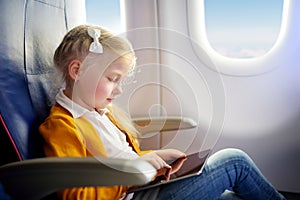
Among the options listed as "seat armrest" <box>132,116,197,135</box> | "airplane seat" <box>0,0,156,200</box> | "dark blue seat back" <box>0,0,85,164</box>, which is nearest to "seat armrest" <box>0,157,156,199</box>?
"airplane seat" <box>0,0,156,200</box>

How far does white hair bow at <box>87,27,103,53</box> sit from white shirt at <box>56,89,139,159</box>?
16cm

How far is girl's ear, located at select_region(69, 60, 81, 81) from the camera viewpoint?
997 millimetres

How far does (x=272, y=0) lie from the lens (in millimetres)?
1558

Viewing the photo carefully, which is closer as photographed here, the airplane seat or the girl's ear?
the airplane seat

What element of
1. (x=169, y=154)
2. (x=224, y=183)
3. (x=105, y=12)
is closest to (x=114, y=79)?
(x=169, y=154)

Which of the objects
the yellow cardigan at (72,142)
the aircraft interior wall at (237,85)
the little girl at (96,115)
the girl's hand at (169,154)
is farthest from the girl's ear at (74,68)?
the aircraft interior wall at (237,85)

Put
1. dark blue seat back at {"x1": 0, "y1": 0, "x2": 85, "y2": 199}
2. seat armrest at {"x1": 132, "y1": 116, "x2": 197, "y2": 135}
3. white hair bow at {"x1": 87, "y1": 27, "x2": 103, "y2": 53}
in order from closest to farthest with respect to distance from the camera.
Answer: dark blue seat back at {"x1": 0, "y1": 0, "x2": 85, "y2": 199} → white hair bow at {"x1": 87, "y1": 27, "x2": 103, "y2": 53} → seat armrest at {"x1": 132, "y1": 116, "x2": 197, "y2": 135}

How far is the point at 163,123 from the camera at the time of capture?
4.16ft

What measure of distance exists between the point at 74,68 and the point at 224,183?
0.56 m

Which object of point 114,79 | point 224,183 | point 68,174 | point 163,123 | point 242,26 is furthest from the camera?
point 242,26

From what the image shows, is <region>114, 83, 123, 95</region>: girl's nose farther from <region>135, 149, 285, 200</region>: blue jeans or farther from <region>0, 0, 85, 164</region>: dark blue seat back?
<region>135, 149, 285, 200</region>: blue jeans

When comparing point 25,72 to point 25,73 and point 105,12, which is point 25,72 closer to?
point 25,73

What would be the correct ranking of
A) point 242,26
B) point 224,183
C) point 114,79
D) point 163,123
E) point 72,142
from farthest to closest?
point 242,26
point 163,123
point 224,183
point 114,79
point 72,142

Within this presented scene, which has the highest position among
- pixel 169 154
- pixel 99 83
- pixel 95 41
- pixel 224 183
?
pixel 95 41
